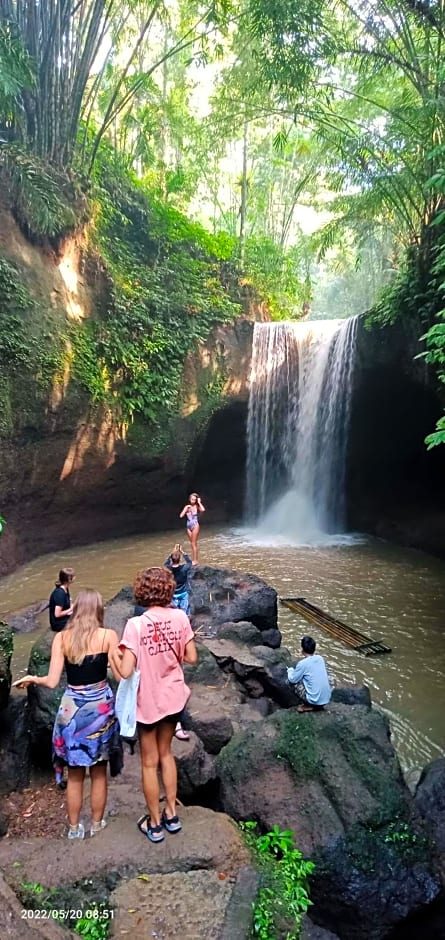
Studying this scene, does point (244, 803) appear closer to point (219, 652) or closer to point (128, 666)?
point (128, 666)

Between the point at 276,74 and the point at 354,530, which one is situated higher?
the point at 276,74

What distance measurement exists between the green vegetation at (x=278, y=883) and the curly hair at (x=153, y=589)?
142 centimetres

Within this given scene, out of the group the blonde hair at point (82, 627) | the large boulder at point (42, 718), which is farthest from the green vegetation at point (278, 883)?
the large boulder at point (42, 718)

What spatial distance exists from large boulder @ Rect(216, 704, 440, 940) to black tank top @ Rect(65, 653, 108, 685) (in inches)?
63.8

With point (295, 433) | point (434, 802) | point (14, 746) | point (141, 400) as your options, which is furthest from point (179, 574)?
point (295, 433)

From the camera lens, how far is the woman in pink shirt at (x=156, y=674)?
2.73 metres

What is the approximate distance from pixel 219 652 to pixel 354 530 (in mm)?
9286

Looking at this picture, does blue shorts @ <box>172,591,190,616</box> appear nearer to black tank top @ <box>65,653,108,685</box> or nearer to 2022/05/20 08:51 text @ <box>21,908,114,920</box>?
black tank top @ <box>65,653,108,685</box>

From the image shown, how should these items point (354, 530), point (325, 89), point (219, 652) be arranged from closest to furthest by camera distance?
point (219, 652) < point (325, 89) < point (354, 530)

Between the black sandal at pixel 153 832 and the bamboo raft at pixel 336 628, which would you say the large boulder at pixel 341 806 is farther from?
the bamboo raft at pixel 336 628

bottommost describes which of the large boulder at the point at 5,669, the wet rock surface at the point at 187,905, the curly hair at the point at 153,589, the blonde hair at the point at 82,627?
the wet rock surface at the point at 187,905

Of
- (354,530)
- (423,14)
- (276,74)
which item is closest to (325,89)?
(276,74)

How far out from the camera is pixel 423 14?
8852mm

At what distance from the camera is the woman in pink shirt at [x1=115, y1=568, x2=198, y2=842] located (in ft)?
8.96
